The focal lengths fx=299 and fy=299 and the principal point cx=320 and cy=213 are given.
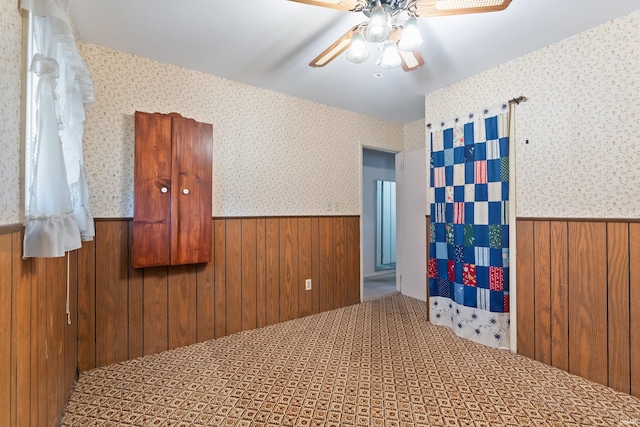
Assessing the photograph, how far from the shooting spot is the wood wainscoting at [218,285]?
212 cm

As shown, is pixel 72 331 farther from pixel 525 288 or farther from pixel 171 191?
pixel 525 288

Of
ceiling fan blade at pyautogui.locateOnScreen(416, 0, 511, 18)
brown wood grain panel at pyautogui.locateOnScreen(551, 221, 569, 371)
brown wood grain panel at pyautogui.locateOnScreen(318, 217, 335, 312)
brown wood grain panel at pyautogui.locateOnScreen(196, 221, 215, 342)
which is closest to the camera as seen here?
ceiling fan blade at pyautogui.locateOnScreen(416, 0, 511, 18)

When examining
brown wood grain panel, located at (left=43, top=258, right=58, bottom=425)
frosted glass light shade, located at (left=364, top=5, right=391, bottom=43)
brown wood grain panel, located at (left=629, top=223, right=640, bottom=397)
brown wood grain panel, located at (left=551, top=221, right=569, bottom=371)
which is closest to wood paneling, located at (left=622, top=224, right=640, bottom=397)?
brown wood grain panel, located at (left=629, top=223, right=640, bottom=397)

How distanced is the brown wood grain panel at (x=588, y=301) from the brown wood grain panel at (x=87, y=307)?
3278mm

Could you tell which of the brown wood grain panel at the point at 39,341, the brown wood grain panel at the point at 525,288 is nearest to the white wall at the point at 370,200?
the brown wood grain panel at the point at 525,288

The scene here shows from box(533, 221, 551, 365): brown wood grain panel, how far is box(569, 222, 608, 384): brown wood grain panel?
127 mm

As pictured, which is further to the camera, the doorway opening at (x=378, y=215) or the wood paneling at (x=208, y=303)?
the doorway opening at (x=378, y=215)

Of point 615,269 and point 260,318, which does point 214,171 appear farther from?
point 615,269

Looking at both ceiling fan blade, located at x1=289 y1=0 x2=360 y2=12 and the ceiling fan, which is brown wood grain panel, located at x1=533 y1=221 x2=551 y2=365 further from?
ceiling fan blade, located at x1=289 y1=0 x2=360 y2=12

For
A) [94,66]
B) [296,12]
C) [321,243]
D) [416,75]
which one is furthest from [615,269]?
[94,66]

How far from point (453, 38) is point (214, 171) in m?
2.09

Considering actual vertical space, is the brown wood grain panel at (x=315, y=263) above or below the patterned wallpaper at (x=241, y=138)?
below

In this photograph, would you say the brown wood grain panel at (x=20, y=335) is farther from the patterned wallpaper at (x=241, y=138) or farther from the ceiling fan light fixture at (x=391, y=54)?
the ceiling fan light fixture at (x=391, y=54)

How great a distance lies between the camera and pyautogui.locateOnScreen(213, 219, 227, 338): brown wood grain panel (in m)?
2.56
